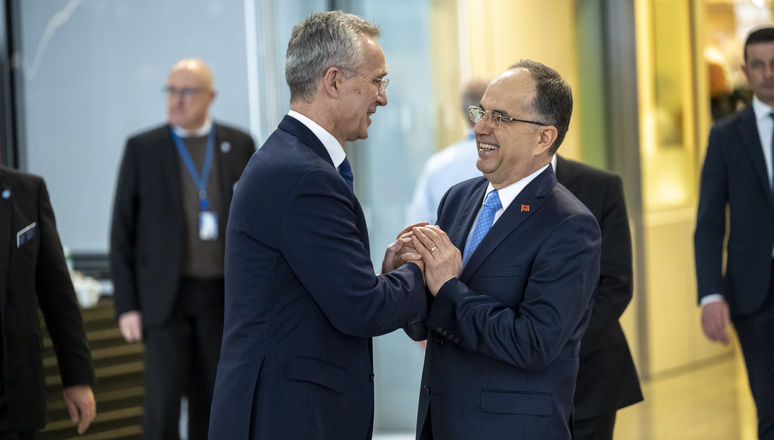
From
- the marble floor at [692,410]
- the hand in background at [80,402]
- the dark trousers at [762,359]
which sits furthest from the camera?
the marble floor at [692,410]

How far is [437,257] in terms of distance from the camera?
2.14 m

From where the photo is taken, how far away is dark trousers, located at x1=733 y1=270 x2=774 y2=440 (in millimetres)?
3176

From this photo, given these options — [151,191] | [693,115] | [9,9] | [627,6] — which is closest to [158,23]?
[9,9]

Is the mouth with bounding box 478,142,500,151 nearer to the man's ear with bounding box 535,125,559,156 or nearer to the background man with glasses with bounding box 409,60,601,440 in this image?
the background man with glasses with bounding box 409,60,601,440

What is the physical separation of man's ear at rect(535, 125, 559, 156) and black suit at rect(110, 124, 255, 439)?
2.10m

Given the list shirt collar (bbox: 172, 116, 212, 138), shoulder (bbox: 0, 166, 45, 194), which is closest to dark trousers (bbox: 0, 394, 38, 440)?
shoulder (bbox: 0, 166, 45, 194)

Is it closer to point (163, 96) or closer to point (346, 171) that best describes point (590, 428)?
point (346, 171)

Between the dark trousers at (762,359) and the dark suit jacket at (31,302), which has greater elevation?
the dark suit jacket at (31,302)

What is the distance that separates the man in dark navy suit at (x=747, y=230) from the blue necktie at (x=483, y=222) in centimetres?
150

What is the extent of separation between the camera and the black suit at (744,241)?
323 cm

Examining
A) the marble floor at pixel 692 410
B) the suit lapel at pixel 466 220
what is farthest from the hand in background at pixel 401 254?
the marble floor at pixel 692 410

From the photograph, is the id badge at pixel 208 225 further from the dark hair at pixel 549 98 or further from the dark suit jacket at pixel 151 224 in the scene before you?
the dark hair at pixel 549 98

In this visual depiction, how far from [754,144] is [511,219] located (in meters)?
1.64

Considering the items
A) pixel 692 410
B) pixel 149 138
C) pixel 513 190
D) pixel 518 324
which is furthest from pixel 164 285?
pixel 692 410
